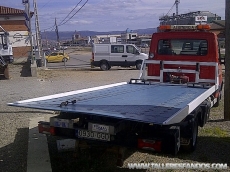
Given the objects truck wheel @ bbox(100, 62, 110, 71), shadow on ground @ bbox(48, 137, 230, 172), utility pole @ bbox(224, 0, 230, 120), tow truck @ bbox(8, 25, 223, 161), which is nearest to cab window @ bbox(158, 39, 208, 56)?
tow truck @ bbox(8, 25, 223, 161)

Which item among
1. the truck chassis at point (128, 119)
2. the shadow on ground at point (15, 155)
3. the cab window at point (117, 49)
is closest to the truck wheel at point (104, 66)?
Answer: the cab window at point (117, 49)

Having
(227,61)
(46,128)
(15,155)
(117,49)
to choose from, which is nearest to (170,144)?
(46,128)

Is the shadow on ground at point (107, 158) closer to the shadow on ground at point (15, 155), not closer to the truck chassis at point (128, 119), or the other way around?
the truck chassis at point (128, 119)

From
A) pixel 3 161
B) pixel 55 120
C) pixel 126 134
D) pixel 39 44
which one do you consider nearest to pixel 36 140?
pixel 3 161

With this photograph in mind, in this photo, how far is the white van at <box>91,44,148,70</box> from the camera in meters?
24.5

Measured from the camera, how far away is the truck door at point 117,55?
2452 cm

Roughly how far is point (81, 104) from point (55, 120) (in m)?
0.45

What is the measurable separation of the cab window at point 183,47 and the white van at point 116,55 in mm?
15608

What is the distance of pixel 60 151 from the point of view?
232 inches

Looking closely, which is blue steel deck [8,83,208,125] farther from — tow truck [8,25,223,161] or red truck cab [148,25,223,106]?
red truck cab [148,25,223,106]

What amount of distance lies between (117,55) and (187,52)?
16206 mm

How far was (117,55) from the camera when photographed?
2456 centimetres

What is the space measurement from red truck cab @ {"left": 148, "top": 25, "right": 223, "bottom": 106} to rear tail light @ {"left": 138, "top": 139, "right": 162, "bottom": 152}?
4057 millimetres

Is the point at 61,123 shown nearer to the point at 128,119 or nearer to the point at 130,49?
the point at 128,119
